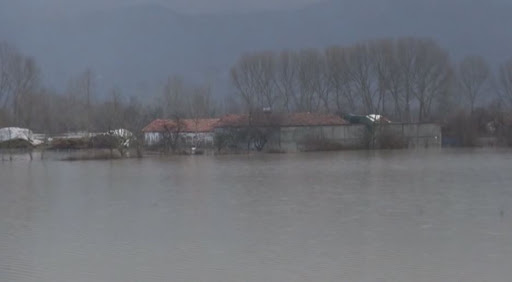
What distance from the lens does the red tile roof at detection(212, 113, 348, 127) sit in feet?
153

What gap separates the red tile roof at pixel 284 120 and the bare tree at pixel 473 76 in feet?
55.2

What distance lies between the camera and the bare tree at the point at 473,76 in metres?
63.2

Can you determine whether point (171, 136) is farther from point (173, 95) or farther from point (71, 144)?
point (173, 95)

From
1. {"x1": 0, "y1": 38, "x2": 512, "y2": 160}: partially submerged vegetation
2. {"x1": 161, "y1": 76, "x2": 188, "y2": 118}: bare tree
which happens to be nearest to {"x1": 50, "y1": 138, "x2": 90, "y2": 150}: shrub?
{"x1": 0, "y1": 38, "x2": 512, "y2": 160}: partially submerged vegetation

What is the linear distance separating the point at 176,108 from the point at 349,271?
156ft

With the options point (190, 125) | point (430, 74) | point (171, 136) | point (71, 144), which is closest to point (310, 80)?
point (430, 74)

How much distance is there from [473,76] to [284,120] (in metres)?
22.8

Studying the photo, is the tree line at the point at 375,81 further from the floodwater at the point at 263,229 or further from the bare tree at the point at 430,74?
the floodwater at the point at 263,229

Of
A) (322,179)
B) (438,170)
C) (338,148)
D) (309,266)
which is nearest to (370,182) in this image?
(322,179)

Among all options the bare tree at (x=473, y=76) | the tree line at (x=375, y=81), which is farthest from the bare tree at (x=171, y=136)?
the bare tree at (x=473, y=76)

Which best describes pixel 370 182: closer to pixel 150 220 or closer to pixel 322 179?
pixel 322 179

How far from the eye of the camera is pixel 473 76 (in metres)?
64.4

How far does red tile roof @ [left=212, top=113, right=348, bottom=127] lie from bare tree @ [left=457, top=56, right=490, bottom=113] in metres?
16.8

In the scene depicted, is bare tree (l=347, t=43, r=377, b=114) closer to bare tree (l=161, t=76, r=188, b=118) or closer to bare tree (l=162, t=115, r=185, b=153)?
bare tree (l=161, t=76, r=188, b=118)
